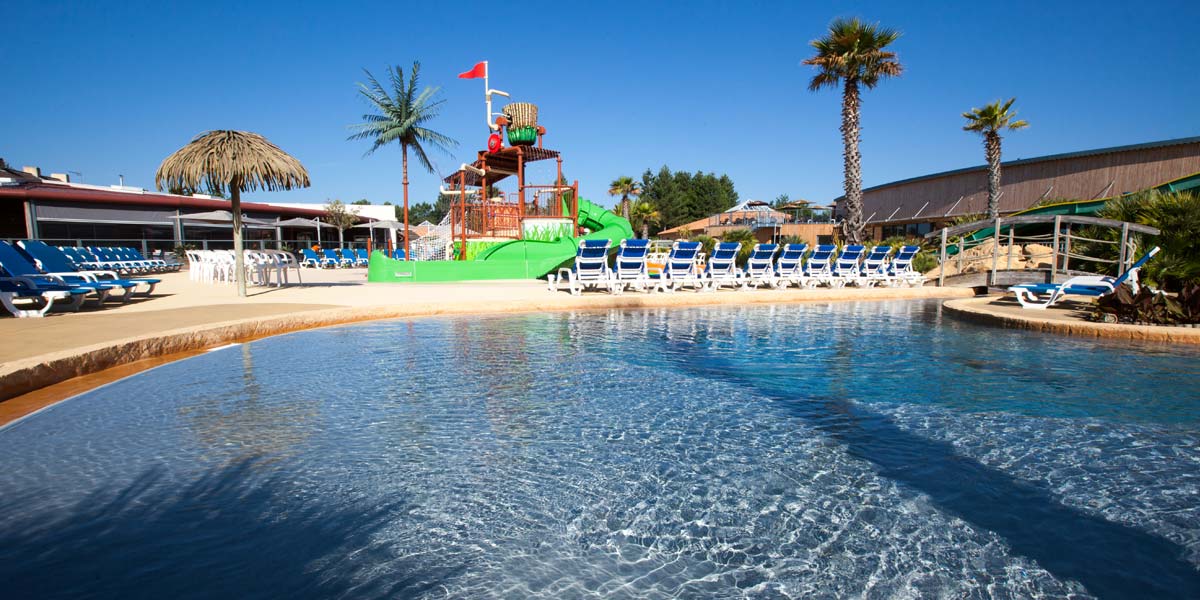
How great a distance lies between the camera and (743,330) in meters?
7.39

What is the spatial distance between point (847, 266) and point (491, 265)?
853cm

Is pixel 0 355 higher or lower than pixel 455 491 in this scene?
higher

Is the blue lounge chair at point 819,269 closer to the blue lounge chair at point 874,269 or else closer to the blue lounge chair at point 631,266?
the blue lounge chair at point 874,269

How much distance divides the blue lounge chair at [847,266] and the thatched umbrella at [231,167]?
11.3m

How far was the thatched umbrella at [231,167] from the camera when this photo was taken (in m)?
9.36

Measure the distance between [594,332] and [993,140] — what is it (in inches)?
939

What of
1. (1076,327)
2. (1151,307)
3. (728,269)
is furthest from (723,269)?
(1151,307)

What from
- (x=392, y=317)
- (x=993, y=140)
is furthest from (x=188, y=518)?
(x=993, y=140)

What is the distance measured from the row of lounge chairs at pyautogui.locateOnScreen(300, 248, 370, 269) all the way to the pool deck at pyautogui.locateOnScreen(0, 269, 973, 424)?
37.7 ft

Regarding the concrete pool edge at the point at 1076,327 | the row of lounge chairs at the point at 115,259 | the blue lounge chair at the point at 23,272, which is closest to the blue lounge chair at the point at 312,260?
the row of lounge chairs at the point at 115,259

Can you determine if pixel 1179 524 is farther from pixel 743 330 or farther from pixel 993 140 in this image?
pixel 993 140

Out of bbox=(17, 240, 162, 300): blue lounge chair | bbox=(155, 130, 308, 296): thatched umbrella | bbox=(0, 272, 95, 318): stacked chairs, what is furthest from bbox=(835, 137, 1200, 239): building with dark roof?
bbox=(17, 240, 162, 300): blue lounge chair

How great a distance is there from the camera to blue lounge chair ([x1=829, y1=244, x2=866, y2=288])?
1300 cm

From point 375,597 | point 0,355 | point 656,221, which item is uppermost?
point 656,221
